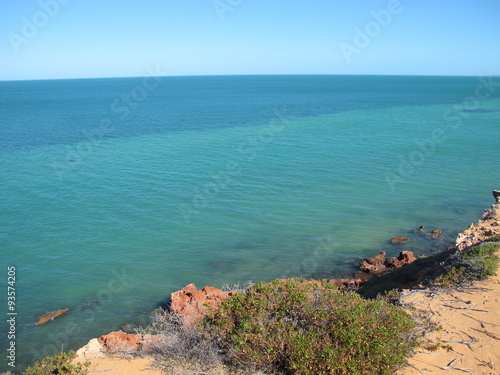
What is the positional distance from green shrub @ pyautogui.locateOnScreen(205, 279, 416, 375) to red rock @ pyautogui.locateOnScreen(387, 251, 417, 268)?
8787 mm

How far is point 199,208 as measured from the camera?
24891 millimetres

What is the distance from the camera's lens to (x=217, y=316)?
8.84 m

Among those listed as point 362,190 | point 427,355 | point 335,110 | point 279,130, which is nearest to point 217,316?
point 427,355

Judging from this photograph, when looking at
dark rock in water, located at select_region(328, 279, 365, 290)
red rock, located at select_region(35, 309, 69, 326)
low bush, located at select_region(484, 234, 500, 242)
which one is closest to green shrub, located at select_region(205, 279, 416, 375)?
dark rock in water, located at select_region(328, 279, 365, 290)

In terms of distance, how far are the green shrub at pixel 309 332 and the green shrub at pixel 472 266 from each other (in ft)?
11.2

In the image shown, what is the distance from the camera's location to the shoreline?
26.5ft

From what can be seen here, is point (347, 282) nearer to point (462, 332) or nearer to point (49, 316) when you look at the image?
point (462, 332)

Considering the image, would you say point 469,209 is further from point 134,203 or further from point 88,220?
point 88,220

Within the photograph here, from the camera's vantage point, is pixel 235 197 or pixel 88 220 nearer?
pixel 88 220

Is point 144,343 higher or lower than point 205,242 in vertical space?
higher

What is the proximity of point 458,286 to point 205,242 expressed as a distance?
12802mm

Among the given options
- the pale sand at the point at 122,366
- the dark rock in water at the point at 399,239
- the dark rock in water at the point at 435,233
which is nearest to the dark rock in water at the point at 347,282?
the dark rock in water at the point at 399,239

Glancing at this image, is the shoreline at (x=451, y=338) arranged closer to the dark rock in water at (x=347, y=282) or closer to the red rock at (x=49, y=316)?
the dark rock in water at (x=347, y=282)

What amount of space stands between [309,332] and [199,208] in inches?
696
